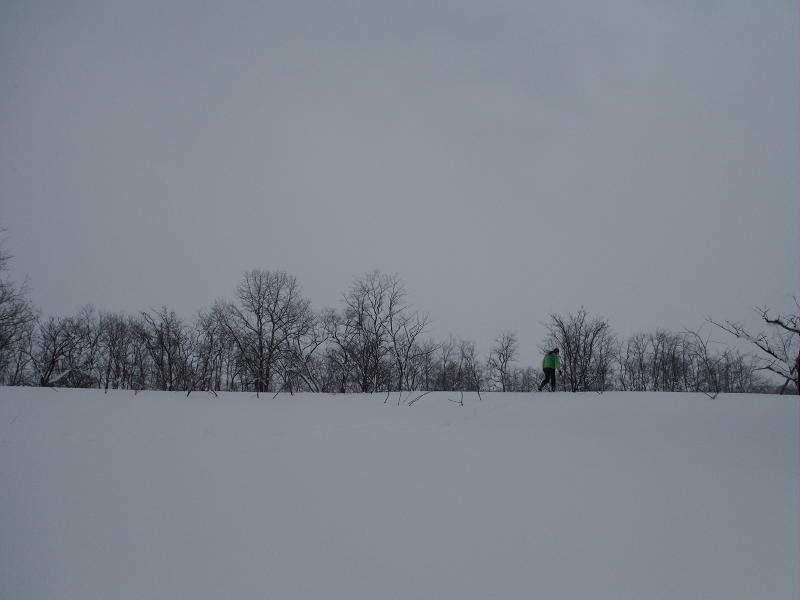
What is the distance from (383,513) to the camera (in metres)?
2.73

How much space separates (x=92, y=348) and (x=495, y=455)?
158ft

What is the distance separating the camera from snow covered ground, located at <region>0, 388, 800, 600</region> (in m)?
2.02

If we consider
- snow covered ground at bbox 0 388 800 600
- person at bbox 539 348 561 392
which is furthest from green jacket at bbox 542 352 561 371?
snow covered ground at bbox 0 388 800 600

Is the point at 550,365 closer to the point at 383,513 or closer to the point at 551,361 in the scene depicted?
the point at 551,361

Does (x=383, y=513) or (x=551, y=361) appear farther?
(x=551, y=361)

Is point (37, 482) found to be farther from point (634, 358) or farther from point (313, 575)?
point (634, 358)

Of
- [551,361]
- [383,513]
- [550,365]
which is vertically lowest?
[383,513]

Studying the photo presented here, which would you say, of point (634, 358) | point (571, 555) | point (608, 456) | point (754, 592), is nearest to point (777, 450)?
point (608, 456)

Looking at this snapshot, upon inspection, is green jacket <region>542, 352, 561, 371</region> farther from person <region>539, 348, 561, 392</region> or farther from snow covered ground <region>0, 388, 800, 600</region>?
snow covered ground <region>0, 388, 800, 600</region>

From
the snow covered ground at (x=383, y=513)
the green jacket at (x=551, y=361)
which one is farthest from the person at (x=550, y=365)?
the snow covered ground at (x=383, y=513)

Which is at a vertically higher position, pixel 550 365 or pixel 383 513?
pixel 550 365

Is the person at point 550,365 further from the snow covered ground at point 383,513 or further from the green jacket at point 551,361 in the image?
the snow covered ground at point 383,513

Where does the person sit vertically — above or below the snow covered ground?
above

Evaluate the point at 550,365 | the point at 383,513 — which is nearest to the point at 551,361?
the point at 550,365
